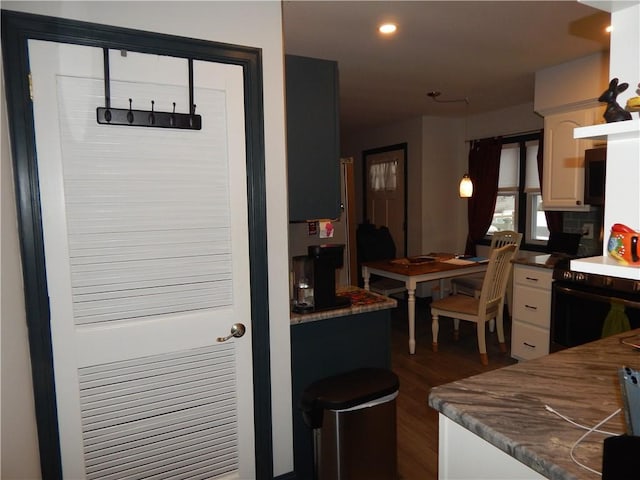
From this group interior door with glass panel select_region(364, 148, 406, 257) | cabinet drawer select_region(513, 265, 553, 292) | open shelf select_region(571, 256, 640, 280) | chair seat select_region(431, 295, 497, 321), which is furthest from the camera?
interior door with glass panel select_region(364, 148, 406, 257)

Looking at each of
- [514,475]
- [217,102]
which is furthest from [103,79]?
[514,475]

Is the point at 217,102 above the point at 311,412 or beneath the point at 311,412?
above

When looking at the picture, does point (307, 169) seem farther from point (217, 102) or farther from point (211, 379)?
point (211, 379)

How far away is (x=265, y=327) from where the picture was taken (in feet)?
6.26

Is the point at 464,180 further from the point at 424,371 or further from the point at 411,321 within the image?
the point at 424,371

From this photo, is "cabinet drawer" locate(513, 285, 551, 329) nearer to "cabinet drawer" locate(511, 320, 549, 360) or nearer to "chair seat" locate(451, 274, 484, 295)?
"cabinet drawer" locate(511, 320, 549, 360)

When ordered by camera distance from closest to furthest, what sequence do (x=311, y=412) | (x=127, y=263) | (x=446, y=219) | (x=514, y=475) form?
1. (x=514, y=475)
2. (x=127, y=263)
3. (x=311, y=412)
4. (x=446, y=219)

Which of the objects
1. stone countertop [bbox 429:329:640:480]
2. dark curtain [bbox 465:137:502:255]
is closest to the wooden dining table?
dark curtain [bbox 465:137:502:255]

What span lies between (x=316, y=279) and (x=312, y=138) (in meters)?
0.74

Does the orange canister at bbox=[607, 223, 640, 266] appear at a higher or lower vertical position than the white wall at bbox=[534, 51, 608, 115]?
lower

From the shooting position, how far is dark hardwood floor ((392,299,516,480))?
7.57ft

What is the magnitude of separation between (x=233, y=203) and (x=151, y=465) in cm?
120

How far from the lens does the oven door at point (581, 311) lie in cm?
264

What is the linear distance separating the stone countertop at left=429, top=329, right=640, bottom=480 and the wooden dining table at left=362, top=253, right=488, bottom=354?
216 cm
